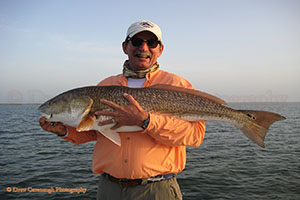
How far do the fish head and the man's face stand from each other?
93cm

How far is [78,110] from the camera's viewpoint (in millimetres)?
3348

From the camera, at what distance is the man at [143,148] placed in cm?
283

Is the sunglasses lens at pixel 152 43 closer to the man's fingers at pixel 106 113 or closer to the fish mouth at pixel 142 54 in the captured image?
the fish mouth at pixel 142 54

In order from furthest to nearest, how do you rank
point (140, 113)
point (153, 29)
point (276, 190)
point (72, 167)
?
1. point (72, 167)
2. point (276, 190)
3. point (153, 29)
4. point (140, 113)

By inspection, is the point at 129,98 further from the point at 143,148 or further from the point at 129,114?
the point at 143,148

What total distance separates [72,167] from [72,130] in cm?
812

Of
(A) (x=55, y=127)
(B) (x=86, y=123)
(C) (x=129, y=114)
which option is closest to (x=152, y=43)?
(C) (x=129, y=114)

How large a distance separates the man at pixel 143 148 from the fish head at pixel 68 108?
0.14 meters

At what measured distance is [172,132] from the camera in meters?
2.85

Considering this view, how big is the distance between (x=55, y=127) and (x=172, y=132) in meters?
1.83

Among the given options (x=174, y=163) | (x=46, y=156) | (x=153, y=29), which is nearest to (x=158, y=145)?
(x=174, y=163)

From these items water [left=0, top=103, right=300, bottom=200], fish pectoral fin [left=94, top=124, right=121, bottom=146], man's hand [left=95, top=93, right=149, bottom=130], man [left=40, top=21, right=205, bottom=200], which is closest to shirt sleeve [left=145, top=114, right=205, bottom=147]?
man [left=40, top=21, right=205, bottom=200]

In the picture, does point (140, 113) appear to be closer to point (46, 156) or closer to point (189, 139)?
point (189, 139)

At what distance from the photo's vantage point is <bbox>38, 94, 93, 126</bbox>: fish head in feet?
10.9
